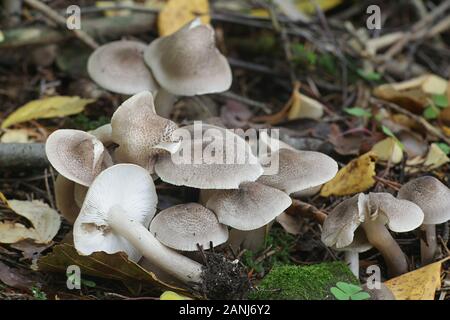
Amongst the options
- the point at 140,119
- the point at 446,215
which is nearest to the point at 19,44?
the point at 140,119

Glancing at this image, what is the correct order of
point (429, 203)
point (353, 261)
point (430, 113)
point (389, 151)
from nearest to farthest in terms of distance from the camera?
1. point (429, 203)
2. point (353, 261)
3. point (389, 151)
4. point (430, 113)

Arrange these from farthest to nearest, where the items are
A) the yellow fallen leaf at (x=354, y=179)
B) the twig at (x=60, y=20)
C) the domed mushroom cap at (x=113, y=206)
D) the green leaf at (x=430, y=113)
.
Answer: the twig at (x=60, y=20) → the green leaf at (x=430, y=113) → the yellow fallen leaf at (x=354, y=179) → the domed mushroom cap at (x=113, y=206)

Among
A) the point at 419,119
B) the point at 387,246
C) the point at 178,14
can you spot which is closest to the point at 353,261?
the point at 387,246

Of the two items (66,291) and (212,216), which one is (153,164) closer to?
(212,216)

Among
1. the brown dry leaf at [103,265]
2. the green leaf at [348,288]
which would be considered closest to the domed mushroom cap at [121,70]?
the brown dry leaf at [103,265]

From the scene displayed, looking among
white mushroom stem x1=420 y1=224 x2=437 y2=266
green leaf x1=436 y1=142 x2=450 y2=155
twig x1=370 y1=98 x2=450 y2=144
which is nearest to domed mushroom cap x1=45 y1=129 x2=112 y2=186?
white mushroom stem x1=420 y1=224 x2=437 y2=266

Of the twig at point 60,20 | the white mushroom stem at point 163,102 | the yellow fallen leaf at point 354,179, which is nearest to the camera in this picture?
the yellow fallen leaf at point 354,179

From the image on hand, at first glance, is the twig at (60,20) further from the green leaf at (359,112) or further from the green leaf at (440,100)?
the green leaf at (440,100)

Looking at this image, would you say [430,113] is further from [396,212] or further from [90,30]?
[90,30]
